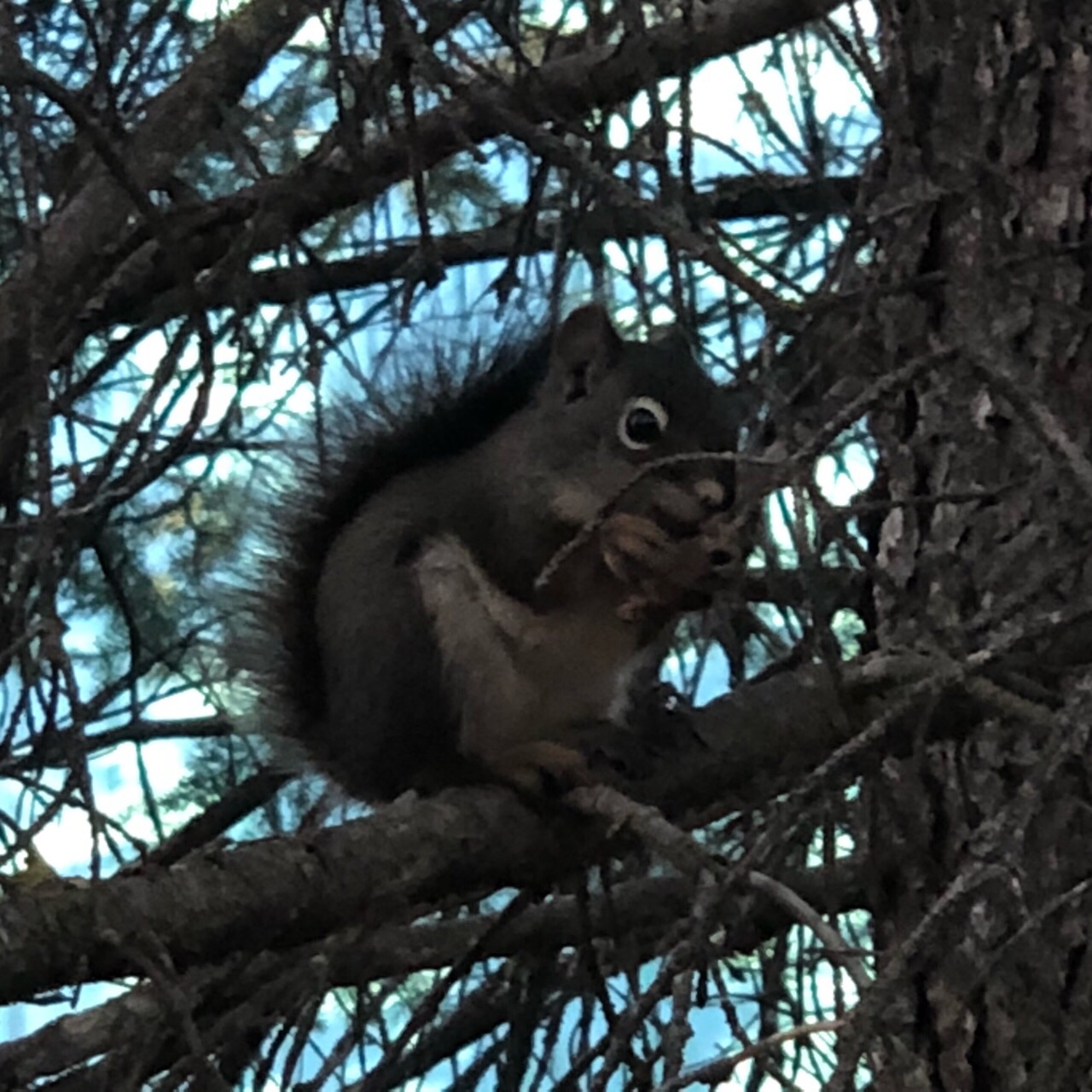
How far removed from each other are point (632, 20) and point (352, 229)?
1.20 metres

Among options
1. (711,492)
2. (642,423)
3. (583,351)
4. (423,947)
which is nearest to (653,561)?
(711,492)

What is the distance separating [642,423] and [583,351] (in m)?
0.14

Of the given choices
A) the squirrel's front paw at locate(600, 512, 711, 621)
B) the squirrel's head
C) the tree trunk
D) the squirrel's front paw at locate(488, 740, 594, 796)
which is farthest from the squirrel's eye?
the squirrel's front paw at locate(488, 740, 594, 796)

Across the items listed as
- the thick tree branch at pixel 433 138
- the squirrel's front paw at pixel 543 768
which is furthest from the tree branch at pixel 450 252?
the squirrel's front paw at pixel 543 768

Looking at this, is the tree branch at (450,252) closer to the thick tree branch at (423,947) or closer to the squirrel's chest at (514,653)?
the squirrel's chest at (514,653)

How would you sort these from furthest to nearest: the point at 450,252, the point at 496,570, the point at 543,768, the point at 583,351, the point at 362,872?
1. the point at 450,252
2. the point at 583,351
3. the point at 496,570
4. the point at 543,768
5. the point at 362,872

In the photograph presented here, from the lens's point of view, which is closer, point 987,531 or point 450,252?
point 987,531

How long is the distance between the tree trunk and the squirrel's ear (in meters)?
0.34

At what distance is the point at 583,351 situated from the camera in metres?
2.06

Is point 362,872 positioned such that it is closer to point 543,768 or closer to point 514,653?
point 543,768

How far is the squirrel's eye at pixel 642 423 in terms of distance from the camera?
1.97 m

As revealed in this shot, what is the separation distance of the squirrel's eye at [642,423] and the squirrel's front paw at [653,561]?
0.13 meters

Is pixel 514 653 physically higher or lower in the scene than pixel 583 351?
lower

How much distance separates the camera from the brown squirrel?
181 centimetres
